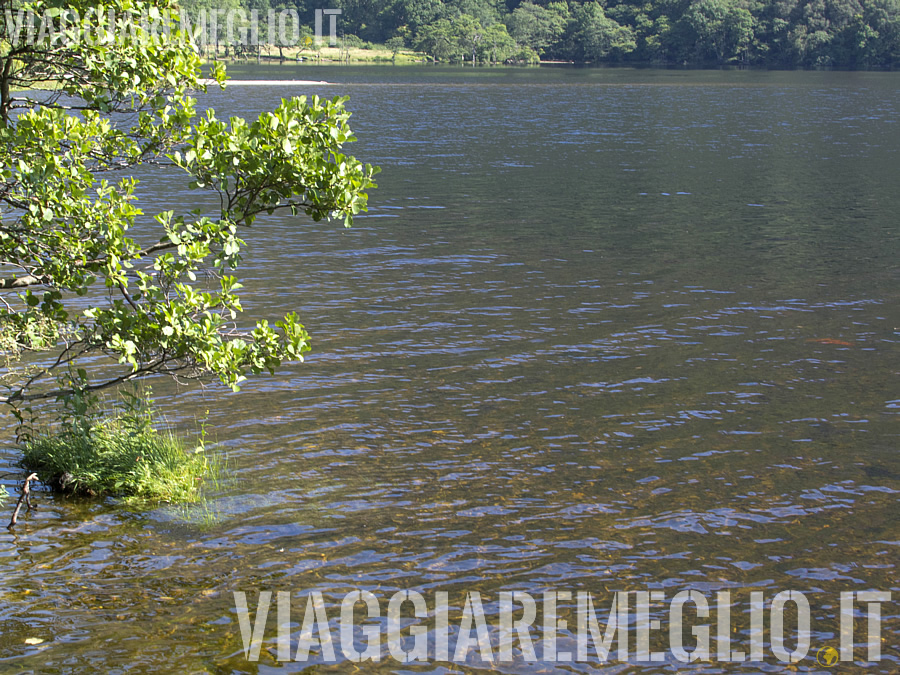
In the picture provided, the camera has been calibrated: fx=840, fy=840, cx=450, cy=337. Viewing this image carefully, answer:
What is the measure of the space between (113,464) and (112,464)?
0.02 meters

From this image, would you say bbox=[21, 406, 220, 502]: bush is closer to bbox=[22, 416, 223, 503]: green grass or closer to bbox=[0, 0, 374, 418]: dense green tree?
bbox=[22, 416, 223, 503]: green grass

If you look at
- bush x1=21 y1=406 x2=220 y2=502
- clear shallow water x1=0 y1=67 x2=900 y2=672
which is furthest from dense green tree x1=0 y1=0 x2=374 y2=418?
clear shallow water x1=0 y1=67 x2=900 y2=672

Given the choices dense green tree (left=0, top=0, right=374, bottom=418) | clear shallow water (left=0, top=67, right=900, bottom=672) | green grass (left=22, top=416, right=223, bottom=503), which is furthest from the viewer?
green grass (left=22, top=416, right=223, bottom=503)

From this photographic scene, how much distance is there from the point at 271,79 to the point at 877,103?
8814 centimetres

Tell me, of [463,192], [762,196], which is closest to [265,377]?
[463,192]

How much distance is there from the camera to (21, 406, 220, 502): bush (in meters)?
12.6

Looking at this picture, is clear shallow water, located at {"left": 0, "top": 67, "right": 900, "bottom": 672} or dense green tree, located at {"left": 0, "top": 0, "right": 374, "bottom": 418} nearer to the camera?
dense green tree, located at {"left": 0, "top": 0, "right": 374, "bottom": 418}

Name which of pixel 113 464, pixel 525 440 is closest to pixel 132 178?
pixel 113 464

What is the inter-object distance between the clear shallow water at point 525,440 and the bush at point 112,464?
507mm

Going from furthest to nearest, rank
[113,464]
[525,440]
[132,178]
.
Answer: [525,440] < [113,464] < [132,178]

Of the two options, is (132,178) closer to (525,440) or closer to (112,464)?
(112,464)

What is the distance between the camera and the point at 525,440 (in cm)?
1510

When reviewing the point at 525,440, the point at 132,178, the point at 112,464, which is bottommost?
the point at 525,440

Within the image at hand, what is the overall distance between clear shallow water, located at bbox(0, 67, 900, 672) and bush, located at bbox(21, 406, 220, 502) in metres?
0.51
